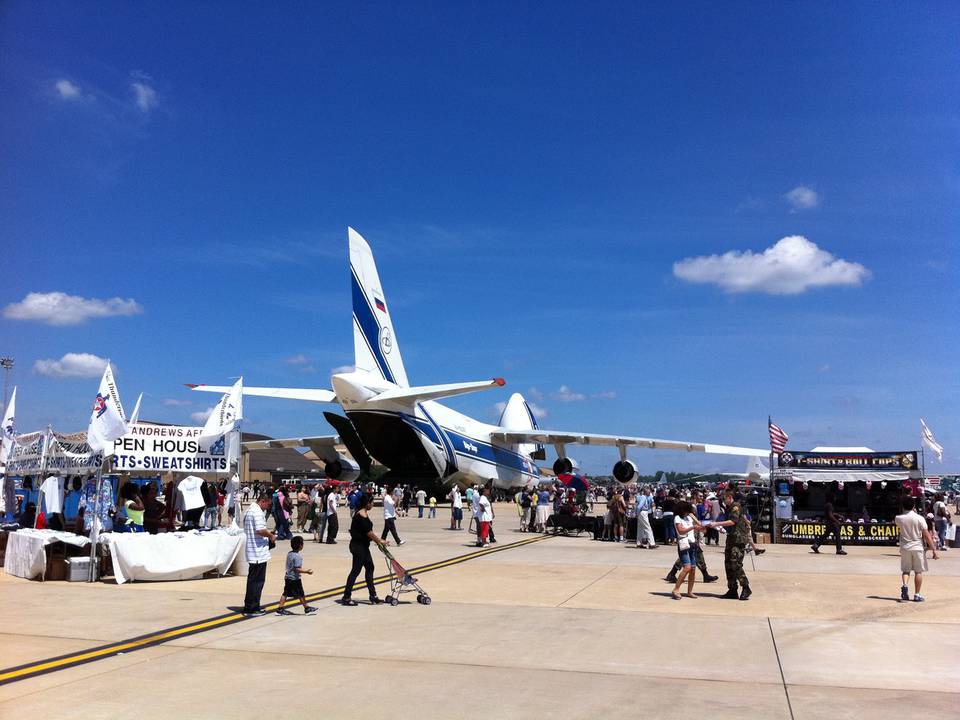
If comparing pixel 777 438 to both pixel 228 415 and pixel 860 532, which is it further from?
pixel 228 415

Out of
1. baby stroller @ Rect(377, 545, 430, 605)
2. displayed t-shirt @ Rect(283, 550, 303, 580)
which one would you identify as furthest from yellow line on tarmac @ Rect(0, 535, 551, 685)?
baby stroller @ Rect(377, 545, 430, 605)

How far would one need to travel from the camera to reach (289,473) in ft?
281

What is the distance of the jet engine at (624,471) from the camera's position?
3650 cm

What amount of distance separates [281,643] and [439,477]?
29836 mm

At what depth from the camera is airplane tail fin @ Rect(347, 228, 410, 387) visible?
31.4 m

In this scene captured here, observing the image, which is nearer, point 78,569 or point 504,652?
point 504,652

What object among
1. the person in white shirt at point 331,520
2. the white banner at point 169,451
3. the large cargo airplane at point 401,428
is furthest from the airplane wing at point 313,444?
the white banner at point 169,451

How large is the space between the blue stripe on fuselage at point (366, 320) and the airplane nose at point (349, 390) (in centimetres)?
211

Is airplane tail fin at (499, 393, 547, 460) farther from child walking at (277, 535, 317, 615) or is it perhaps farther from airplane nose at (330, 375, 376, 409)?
child walking at (277, 535, 317, 615)

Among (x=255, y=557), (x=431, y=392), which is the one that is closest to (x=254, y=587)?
(x=255, y=557)

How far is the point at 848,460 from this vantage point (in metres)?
22.9

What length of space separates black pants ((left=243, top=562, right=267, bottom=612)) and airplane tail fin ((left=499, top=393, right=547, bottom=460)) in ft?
124

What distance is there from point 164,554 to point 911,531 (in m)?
12.0

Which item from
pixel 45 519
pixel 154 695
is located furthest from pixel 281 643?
pixel 45 519
